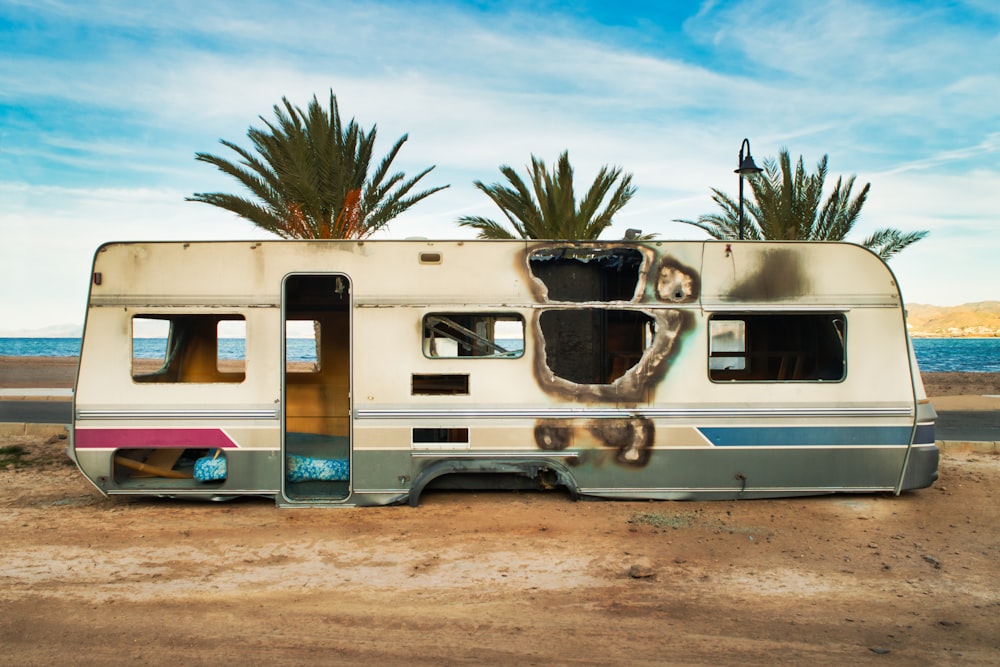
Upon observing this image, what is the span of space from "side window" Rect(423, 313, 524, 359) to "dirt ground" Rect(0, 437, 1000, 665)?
157 cm

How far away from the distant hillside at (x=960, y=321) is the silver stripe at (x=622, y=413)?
128446 millimetres

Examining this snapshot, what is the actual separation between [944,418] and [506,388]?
11293mm

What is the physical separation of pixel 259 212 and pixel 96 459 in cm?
774

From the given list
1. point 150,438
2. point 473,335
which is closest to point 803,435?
point 473,335

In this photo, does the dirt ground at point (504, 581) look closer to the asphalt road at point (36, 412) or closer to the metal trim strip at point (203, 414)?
the metal trim strip at point (203, 414)

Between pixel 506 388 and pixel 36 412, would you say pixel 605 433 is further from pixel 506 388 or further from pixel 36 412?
pixel 36 412

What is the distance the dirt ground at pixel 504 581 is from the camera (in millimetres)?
4270

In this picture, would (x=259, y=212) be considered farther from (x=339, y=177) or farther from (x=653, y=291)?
(x=653, y=291)

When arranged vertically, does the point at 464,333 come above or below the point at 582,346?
above

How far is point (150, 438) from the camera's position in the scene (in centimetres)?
731

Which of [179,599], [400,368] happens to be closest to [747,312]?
[400,368]

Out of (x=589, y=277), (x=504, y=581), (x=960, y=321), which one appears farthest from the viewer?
(x=960, y=321)

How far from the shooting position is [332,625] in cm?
458

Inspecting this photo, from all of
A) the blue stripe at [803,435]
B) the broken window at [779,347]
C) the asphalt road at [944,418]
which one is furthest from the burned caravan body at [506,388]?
the asphalt road at [944,418]
